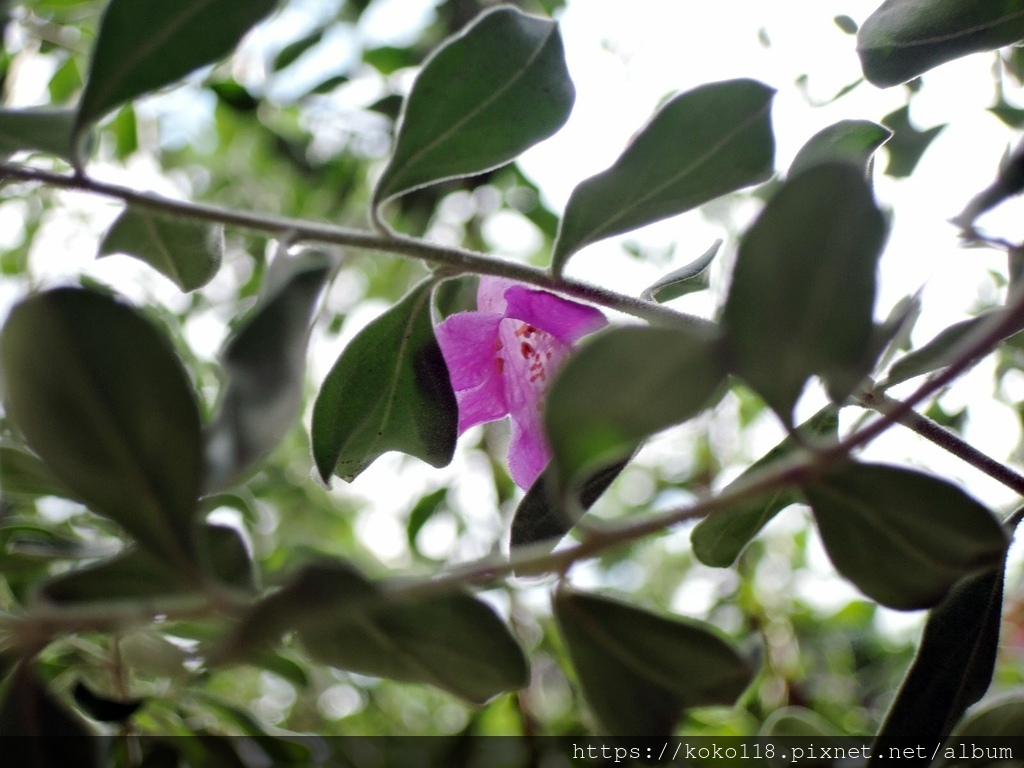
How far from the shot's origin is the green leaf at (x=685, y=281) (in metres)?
0.56

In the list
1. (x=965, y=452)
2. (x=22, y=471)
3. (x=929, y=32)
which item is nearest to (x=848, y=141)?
(x=929, y=32)

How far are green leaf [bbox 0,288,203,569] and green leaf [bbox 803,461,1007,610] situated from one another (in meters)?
0.27

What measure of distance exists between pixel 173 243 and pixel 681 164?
1.17ft

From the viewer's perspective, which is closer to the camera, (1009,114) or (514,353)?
(514,353)

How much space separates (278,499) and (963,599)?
1320 mm

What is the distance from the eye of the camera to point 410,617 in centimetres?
37

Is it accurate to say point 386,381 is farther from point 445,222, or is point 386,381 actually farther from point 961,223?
point 445,222

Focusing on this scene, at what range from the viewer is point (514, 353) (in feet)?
2.08

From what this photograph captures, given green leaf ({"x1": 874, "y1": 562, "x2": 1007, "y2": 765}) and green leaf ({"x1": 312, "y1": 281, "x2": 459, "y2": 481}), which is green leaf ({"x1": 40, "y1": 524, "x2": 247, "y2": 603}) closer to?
green leaf ({"x1": 312, "y1": 281, "x2": 459, "y2": 481})

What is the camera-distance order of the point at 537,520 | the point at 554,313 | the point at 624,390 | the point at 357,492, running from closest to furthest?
1. the point at 624,390
2. the point at 537,520
3. the point at 554,313
4. the point at 357,492

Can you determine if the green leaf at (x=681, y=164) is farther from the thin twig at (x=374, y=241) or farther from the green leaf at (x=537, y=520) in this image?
the green leaf at (x=537, y=520)

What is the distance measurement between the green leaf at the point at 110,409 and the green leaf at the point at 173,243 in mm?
278

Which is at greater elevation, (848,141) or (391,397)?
(848,141)

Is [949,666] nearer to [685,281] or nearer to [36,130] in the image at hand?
[685,281]
